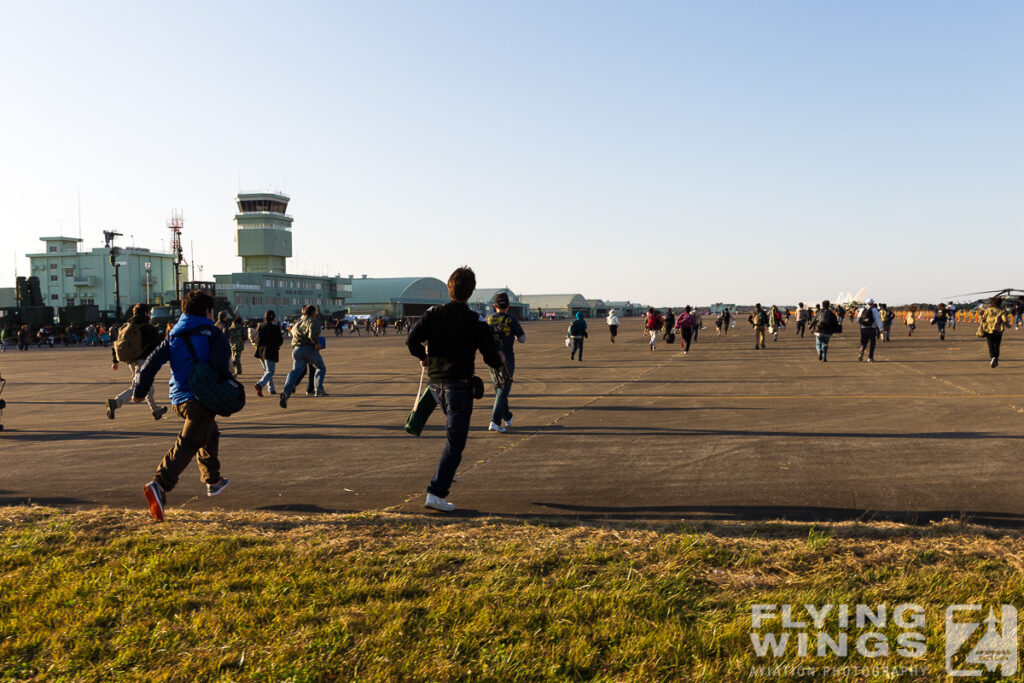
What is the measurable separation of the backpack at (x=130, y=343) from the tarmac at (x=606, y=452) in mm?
1028

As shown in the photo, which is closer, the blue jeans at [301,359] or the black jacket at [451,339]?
the black jacket at [451,339]

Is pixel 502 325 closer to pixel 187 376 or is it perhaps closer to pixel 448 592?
pixel 187 376

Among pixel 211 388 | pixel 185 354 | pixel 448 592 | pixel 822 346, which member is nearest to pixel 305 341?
pixel 185 354

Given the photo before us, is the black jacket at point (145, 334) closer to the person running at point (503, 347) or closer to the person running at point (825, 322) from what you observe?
the person running at point (503, 347)

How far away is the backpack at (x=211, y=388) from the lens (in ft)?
17.8

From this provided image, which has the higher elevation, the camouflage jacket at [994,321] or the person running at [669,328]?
the camouflage jacket at [994,321]

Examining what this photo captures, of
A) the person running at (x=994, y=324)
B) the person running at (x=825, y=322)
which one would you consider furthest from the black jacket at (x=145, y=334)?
the person running at (x=994, y=324)

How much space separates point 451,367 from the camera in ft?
18.0

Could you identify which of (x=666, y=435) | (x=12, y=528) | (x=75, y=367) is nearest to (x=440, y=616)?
(x=12, y=528)

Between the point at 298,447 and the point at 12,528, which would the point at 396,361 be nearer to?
the point at 298,447

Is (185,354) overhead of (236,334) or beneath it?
overhead

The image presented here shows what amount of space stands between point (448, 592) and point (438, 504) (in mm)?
1706

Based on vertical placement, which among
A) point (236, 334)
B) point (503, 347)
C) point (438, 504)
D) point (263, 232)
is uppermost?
point (263, 232)

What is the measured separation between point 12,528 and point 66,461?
3091 millimetres
